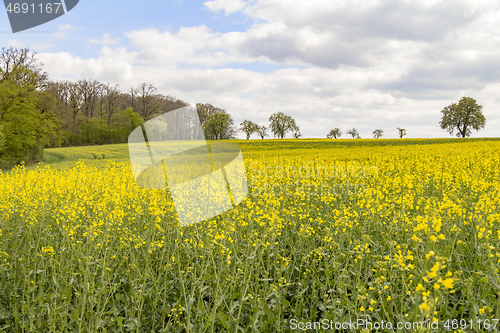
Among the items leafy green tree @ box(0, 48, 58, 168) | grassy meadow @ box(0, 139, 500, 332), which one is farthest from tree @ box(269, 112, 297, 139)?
grassy meadow @ box(0, 139, 500, 332)

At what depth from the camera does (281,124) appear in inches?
3536

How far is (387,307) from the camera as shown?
3.56 meters

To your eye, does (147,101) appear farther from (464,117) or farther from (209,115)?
(464,117)

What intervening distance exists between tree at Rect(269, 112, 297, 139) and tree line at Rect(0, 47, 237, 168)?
52.8ft

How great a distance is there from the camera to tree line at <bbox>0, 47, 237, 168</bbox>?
28172 millimetres

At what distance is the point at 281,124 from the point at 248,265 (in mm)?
87591

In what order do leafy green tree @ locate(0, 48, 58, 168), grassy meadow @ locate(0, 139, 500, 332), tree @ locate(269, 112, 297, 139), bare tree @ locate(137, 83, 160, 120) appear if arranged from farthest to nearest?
tree @ locate(269, 112, 297, 139)
bare tree @ locate(137, 83, 160, 120)
leafy green tree @ locate(0, 48, 58, 168)
grassy meadow @ locate(0, 139, 500, 332)

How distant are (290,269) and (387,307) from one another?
1.34 m

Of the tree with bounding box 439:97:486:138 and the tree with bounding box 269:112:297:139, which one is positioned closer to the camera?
Result: the tree with bounding box 439:97:486:138

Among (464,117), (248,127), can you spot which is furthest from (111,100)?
(464,117)

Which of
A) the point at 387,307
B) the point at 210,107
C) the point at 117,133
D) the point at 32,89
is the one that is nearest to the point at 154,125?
the point at 387,307

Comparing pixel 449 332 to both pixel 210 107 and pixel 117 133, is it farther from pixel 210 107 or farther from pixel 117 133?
pixel 210 107

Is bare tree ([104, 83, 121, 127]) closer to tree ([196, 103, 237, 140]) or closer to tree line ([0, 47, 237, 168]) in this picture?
tree line ([0, 47, 237, 168])

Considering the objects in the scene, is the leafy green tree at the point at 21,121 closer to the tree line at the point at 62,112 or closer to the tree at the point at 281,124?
the tree line at the point at 62,112
